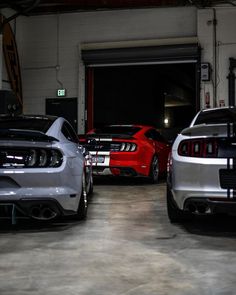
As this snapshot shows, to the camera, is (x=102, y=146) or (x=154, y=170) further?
(x=154, y=170)

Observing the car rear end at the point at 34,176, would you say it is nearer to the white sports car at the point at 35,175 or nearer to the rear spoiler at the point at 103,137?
the white sports car at the point at 35,175

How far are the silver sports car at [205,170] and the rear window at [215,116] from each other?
1.05m

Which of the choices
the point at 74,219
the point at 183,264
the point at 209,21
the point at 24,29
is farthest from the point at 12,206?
the point at 24,29

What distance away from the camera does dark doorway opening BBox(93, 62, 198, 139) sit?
56.1ft

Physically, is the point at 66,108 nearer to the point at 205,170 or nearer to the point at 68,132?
the point at 68,132

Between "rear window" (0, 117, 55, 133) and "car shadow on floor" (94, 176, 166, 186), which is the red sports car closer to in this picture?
"car shadow on floor" (94, 176, 166, 186)

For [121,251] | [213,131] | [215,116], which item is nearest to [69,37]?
[215,116]

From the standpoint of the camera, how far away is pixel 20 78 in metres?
16.5

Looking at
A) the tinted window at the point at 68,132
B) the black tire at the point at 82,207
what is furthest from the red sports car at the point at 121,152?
the black tire at the point at 82,207

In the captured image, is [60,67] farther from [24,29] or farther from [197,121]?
[197,121]

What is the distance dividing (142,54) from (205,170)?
10.9 m

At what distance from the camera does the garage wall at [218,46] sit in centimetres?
1496

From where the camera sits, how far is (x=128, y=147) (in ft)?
32.8

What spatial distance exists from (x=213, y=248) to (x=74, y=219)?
6.64 ft
